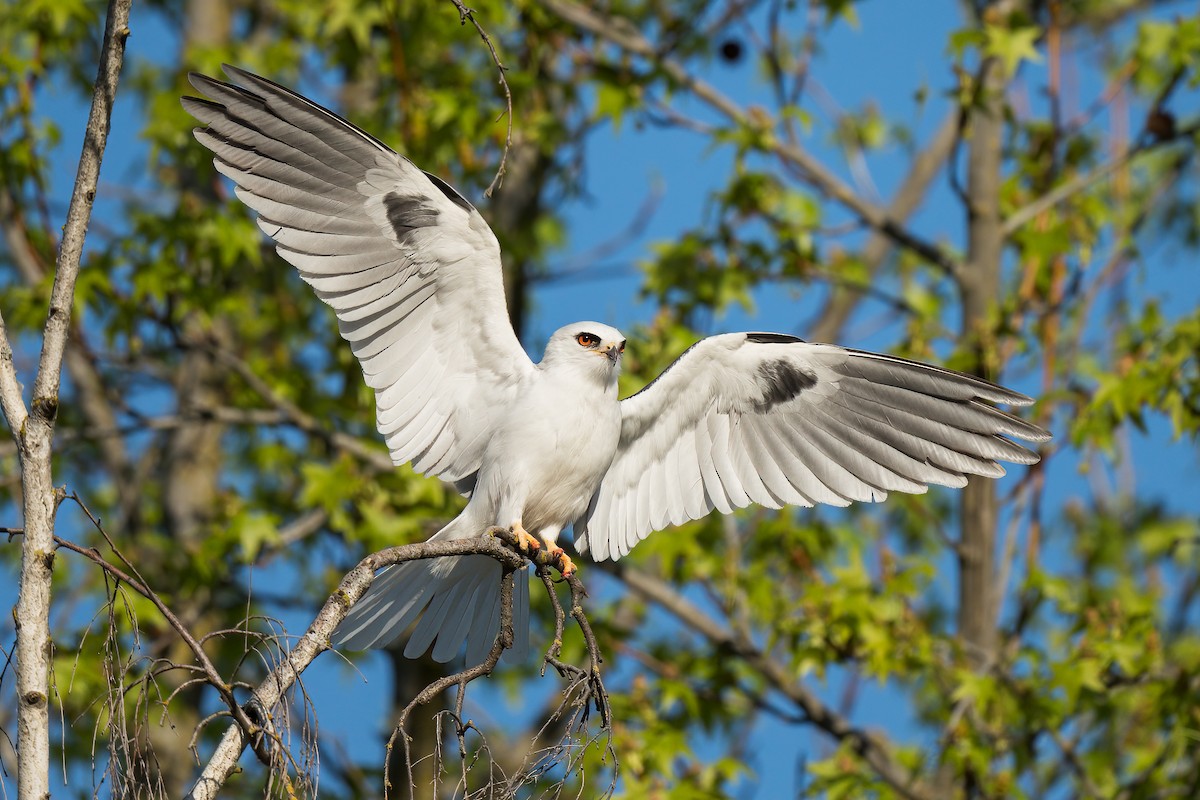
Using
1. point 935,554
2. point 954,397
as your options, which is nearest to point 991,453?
point 954,397

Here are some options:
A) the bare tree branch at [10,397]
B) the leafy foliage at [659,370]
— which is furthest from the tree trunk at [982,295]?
the bare tree branch at [10,397]

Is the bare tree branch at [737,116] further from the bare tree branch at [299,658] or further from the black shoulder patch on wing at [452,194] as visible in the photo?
the bare tree branch at [299,658]

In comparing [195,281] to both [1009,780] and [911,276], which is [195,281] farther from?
[911,276]

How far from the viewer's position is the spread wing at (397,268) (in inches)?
196

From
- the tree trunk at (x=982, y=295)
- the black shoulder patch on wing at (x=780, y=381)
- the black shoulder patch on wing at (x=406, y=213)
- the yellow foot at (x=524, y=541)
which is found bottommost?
the yellow foot at (x=524, y=541)

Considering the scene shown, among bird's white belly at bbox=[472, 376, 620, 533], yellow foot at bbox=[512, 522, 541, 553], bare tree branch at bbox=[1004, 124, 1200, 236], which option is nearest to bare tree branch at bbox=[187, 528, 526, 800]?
yellow foot at bbox=[512, 522, 541, 553]

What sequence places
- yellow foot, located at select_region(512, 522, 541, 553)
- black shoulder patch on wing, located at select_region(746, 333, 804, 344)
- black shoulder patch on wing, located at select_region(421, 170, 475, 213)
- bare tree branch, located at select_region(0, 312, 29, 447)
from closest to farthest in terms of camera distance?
bare tree branch, located at select_region(0, 312, 29, 447) < yellow foot, located at select_region(512, 522, 541, 553) < black shoulder patch on wing, located at select_region(421, 170, 475, 213) < black shoulder patch on wing, located at select_region(746, 333, 804, 344)

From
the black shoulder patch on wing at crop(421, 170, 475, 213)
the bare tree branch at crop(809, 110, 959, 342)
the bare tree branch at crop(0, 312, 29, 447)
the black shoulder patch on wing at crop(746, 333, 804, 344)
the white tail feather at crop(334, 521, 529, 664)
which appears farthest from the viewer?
the bare tree branch at crop(809, 110, 959, 342)

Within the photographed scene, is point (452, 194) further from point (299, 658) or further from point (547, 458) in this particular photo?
point (299, 658)

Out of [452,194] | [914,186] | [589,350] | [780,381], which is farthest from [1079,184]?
[914,186]

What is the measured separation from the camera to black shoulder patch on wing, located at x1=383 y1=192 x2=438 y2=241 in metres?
5.16

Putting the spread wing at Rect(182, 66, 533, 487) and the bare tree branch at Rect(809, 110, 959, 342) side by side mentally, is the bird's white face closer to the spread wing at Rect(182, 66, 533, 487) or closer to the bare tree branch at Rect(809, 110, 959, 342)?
the spread wing at Rect(182, 66, 533, 487)

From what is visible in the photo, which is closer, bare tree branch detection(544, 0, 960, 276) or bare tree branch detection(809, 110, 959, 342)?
bare tree branch detection(544, 0, 960, 276)

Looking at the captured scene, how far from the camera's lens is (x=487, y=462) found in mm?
5152
